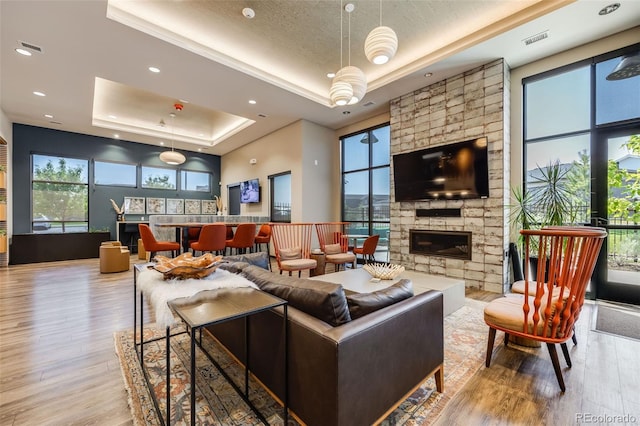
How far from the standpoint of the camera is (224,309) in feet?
4.46

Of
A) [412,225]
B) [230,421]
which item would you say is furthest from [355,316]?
[412,225]

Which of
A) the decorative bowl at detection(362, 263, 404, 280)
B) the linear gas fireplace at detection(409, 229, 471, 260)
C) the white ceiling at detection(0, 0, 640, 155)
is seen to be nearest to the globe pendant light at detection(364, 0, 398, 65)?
the white ceiling at detection(0, 0, 640, 155)

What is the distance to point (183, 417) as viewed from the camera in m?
1.59

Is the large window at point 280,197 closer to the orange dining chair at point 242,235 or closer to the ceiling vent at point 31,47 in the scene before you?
the orange dining chair at point 242,235

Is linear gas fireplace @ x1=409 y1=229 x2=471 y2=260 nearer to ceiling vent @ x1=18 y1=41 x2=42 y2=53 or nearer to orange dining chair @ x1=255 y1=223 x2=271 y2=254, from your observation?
orange dining chair @ x1=255 y1=223 x2=271 y2=254

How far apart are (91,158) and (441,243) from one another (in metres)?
9.66

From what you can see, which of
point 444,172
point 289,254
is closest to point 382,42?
point 444,172

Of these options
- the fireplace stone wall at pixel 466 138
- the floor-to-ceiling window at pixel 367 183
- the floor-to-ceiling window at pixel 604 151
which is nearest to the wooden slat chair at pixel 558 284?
the fireplace stone wall at pixel 466 138

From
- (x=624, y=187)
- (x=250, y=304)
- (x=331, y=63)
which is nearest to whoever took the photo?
(x=250, y=304)

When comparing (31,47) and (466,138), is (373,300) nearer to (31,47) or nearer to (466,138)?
(466,138)

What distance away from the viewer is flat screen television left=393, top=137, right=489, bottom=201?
436 cm

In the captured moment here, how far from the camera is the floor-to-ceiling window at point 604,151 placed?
3.57 meters

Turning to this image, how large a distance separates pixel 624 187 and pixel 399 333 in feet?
14.2

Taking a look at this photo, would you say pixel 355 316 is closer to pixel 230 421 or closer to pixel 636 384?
pixel 230 421
